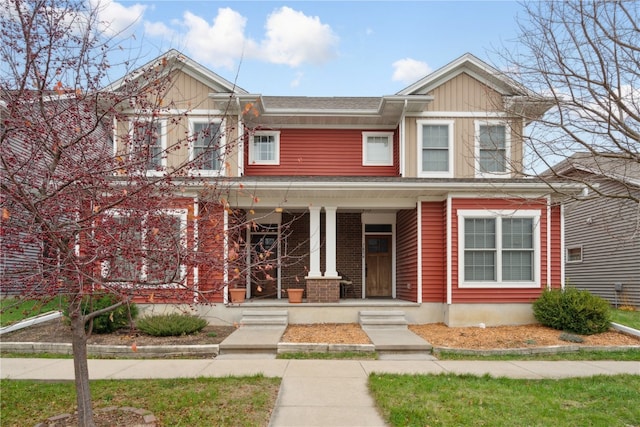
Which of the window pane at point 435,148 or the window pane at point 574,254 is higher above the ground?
the window pane at point 435,148

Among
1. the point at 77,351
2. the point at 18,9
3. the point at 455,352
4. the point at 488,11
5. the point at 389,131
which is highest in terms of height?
the point at 488,11

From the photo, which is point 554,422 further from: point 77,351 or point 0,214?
point 0,214

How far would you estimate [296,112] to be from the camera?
527 inches

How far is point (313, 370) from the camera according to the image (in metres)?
7.39

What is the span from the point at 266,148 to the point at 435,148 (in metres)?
4.94

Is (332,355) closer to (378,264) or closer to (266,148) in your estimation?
(378,264)

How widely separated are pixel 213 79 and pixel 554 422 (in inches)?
448

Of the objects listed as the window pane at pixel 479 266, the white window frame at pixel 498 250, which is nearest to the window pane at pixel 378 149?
the white window frame at pixel 498 250

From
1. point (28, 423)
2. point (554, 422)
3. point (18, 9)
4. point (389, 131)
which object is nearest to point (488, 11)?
point (389, 131)

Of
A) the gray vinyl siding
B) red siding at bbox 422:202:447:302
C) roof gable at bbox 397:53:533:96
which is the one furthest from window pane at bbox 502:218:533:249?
the gray vinyl siding

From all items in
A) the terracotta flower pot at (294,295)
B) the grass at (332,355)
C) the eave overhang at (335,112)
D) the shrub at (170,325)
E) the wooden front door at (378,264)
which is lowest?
the grass at (332,355)

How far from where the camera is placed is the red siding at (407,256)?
12.6m

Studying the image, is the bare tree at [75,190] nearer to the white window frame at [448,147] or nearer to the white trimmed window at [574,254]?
the white window frame at [448,147]

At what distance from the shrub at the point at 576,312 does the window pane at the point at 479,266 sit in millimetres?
1436
